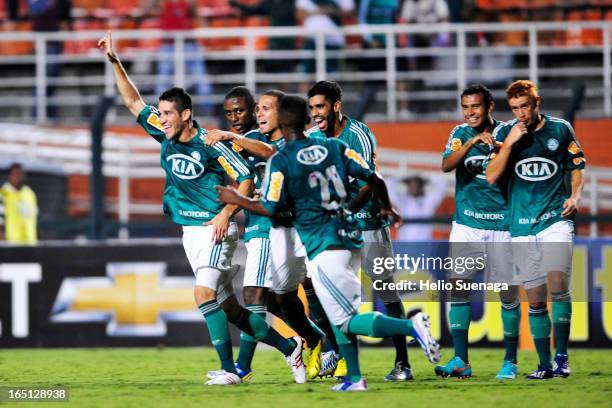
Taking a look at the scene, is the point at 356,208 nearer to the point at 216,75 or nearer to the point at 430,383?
the point at 430,383

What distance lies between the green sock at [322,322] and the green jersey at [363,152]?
808mm

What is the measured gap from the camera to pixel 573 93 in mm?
13586

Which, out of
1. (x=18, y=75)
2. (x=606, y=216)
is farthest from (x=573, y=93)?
(x=18, y=75)

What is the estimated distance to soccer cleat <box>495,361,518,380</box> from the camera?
32.1 feet

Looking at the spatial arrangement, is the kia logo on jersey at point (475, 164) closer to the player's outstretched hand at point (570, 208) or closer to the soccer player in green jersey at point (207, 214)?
the player's outstretched hand at point (570, 208)

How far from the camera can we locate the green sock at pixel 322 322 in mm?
10141

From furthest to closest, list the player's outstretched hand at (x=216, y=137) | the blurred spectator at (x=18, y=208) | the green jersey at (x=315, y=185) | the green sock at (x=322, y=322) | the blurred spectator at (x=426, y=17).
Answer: the blurred spectator at (x=426, y=17)
the blurred spectator at (x=18, y=208)
the green sock at (x=322, y=322)
the player's outstretched hand at (x=216, y=137)
the green jersey at (x=315, y=185)

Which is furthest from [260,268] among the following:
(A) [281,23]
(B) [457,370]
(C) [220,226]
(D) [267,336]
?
(A) [281,23]

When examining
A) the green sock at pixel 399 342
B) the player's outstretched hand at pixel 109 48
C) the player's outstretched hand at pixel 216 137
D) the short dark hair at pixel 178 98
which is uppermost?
the player's outstretched hand at pixel 109 48

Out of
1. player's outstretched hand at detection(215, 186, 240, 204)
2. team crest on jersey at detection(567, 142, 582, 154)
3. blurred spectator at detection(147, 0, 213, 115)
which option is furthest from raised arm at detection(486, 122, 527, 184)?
blurred spectator at detection(147, 0, 213, 115)

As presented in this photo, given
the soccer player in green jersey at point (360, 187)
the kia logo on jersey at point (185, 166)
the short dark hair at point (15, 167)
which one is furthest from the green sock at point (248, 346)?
the short dark hair at point (15, 167)

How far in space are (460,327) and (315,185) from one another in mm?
2146

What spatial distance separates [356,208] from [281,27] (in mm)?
9630

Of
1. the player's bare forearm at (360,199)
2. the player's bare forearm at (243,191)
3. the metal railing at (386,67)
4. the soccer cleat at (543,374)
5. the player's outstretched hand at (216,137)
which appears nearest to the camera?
the player's bare forearm at (360,199)
